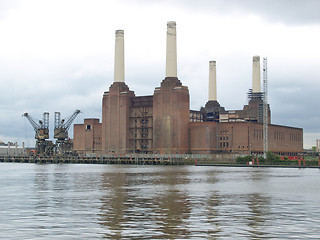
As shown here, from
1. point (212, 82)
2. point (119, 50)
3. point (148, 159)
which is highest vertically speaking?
point (119, 50)

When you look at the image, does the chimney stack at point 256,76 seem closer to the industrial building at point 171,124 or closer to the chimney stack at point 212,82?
the industrial building at point 171,124

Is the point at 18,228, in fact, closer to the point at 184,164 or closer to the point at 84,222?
the point at 84,222

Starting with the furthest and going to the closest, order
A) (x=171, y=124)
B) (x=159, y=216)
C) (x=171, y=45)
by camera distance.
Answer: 1. (x=171, y=124)
2. (x=171, y=45)
3. (x=159, y=216)

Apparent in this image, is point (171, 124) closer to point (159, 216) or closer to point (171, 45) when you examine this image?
point (171, 45)

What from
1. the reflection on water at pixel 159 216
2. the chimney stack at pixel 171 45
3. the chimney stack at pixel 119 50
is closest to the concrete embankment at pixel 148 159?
the chimney stack at pixel 171 45

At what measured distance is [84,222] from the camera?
87.8ft

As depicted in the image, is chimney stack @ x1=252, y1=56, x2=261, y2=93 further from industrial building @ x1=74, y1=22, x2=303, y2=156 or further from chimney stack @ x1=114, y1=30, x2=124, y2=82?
chimney stack @ x1=114, y1=30, x2=124, y2=82

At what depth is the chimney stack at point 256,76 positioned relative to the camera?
184m

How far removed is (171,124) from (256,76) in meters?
44.1

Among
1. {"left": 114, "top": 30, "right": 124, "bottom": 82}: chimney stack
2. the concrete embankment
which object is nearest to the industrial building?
{"left": 114, "top": 30, "right": 124, "bottom": 82}: chimney stack

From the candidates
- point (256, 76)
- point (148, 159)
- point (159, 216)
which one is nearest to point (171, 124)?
point (148, 159)

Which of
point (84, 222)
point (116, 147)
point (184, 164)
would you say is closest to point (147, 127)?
point (116, 147)

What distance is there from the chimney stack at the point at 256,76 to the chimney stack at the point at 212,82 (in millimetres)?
14291

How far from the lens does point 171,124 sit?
161375 millimetres
